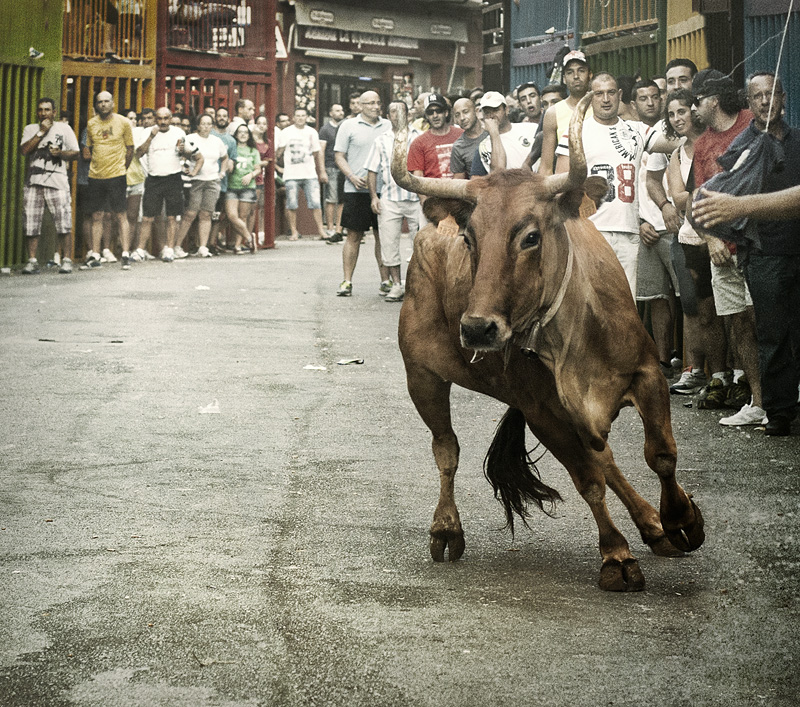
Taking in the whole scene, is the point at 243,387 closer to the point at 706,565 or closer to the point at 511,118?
the point at 706,565

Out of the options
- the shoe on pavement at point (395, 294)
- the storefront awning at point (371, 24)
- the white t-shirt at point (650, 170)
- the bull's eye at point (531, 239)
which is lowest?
the shoe on pavement at point (395, 294)

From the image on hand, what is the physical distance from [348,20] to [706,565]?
28.2 meters

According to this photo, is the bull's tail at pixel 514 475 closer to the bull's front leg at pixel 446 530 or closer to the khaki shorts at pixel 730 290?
the bull's front leg at pixel 446 530

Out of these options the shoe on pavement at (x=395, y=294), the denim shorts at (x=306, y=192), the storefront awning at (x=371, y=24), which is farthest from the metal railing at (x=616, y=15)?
the storefront awning at (x=371, y=24)

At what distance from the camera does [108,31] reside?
22156mm

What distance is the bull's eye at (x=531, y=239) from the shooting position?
5004 mm

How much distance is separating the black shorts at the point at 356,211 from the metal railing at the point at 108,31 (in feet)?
24.2

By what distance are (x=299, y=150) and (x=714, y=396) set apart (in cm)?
1807

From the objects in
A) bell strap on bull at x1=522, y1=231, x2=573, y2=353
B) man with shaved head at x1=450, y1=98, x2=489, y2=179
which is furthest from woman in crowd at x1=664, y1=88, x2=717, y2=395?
bell strap on bull at x1=522, y1=231, x2=573, y2=353

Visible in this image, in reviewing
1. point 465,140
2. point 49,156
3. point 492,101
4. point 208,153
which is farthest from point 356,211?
point 208,153

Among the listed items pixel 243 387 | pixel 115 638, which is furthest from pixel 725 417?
pixel 115 638

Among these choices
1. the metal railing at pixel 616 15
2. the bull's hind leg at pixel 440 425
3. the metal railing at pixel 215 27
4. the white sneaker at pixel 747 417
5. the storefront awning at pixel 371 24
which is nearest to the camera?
the bull's hind leg at pixel 440 425

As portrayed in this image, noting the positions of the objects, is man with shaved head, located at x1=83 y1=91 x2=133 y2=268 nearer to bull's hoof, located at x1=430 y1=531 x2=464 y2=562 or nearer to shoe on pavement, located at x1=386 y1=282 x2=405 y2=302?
shoe on pavement, located at x1=386 y1=282 x2=405 y2=302

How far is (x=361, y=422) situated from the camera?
28.4ft
